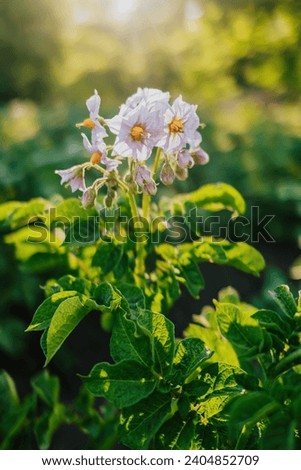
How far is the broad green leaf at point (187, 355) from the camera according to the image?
3.22 ft

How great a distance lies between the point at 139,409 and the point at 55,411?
2.01 ft

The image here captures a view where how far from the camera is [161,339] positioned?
0.99 metres

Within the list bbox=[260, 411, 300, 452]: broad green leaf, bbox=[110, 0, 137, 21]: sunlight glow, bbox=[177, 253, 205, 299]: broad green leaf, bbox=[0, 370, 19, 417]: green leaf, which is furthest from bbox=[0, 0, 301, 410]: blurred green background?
bbox=[260, 411, 300, 452]: broad green leaf

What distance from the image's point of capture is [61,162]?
9.50ft

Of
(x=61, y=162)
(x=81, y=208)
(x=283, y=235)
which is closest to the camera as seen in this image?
(x=81, y=208)

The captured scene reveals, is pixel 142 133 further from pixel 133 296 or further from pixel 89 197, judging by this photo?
pixel 133 296

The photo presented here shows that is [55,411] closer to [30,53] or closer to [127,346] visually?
[127,346]

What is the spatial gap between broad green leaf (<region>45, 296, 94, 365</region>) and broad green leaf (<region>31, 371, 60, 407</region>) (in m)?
0.71

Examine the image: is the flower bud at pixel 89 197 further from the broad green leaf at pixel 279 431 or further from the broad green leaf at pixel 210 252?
the broad green leaf at pixel 279 431

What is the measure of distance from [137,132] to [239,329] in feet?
1.37

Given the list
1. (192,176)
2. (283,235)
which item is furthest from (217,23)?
(283,235)

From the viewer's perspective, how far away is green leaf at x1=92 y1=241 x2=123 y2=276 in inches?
48.2

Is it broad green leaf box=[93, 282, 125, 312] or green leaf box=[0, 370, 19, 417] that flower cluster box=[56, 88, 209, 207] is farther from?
green leaf box=[0, 370, 19, 417]

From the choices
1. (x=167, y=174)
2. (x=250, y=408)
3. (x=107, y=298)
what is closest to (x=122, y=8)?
(x=167, y=174)
